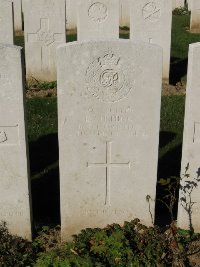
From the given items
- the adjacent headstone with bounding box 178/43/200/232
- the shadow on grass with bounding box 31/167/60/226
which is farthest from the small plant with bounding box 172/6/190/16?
the adjacent headstone with bounding box 178/43/200/232

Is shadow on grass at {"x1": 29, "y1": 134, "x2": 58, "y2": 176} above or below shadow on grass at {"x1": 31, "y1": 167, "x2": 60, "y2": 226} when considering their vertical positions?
above

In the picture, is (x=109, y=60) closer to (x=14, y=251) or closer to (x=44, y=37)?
(x=14, y=251)

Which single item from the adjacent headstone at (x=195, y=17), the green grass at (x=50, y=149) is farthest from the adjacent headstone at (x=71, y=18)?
the green grass at (x=50, y=149)

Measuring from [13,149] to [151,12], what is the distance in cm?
577

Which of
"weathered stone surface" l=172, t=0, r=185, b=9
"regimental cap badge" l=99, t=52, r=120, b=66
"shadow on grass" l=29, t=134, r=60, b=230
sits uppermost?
"weathered stone surface" l=172, t=0, r=185, b=9

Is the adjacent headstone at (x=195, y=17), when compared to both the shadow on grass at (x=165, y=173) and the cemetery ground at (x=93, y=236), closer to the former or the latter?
the cemetery ground at (x=93, y=236)

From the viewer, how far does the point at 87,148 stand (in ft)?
14.3

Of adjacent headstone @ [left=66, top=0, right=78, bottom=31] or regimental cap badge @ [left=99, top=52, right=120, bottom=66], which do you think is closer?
regimental cap badge @ [left=99, top=52, right=120, bottom=66]

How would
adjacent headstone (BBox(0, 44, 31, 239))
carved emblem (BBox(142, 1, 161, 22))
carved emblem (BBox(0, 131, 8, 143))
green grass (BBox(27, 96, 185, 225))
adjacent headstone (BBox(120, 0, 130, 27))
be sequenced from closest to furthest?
adjacent headstone (BBox(0, 44, 31, 239)) → carved emblem (BBox(0, 131, 8, 143)) → green grass (BBox(27, 96, 185, 225)) → carved emblem (BBox(142, 1, 161, 22)) → adjacent headstone (BBox(120, 0, 130, 27))

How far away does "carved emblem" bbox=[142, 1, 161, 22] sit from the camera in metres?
9.16

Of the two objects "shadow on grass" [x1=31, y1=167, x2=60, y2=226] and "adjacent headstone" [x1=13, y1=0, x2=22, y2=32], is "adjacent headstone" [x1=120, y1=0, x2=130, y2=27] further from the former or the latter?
"shadow on grass" [x1=31, y1=167, x2=60, y2=226]

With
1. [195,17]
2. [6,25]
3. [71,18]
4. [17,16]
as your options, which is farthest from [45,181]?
[195,17]

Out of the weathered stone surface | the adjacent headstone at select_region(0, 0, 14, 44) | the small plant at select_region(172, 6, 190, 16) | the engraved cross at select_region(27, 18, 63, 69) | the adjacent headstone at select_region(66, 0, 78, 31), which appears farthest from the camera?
the weathered stone surface

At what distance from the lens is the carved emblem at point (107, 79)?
407 cm
